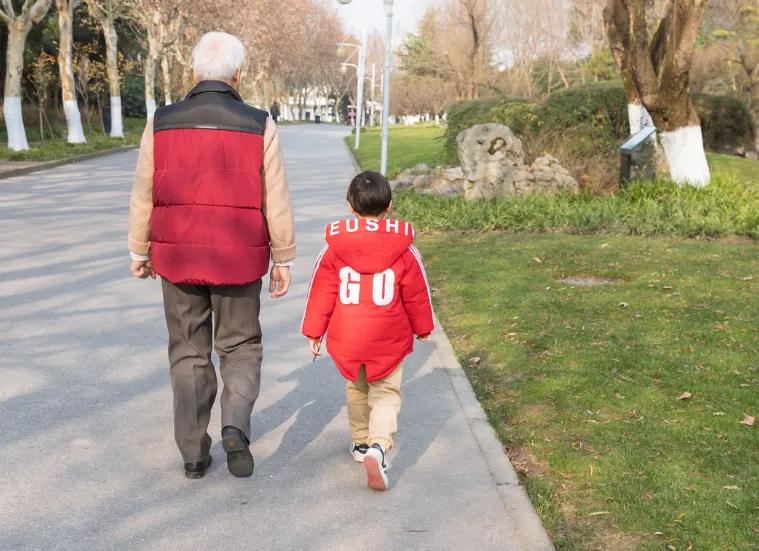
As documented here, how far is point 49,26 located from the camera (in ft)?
125

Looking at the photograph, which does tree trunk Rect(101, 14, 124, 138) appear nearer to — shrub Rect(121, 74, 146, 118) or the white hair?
shrub Rect(121, 74, 146, 118)

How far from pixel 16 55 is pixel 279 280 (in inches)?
856

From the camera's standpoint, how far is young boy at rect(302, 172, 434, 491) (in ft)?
13.4

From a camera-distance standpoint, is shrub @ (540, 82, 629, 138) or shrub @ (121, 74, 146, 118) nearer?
shrub @ (540, 82, 629, 138)

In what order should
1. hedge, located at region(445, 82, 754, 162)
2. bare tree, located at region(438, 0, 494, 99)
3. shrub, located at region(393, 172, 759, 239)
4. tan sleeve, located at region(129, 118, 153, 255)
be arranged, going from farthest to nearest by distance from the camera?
bare tree, located at region(438, 0, 494, 99) < hedge, located at region(445, 82, 754, 162) < shrub, located at region(393, 172, 759, 239) < tan sleeve, located at region(129, 118, 153, 255)

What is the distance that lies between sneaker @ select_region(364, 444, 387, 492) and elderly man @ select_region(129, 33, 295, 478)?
1.78ft

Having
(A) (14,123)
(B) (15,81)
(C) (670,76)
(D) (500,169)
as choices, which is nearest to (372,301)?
(C) (670,76)

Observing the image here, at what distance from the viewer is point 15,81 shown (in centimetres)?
2388

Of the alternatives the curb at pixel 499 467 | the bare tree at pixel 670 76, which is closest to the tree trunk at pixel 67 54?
the bare tree at pixel 670 76

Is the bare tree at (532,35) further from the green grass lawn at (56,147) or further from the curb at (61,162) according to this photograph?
the curb at (61,162)

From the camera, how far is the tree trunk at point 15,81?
2317 centimetres

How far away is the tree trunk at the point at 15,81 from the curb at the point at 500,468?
20299mm

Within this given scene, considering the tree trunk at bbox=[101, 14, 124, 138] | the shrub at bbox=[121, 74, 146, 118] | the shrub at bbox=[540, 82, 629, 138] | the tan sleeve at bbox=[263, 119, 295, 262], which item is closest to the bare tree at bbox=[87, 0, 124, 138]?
the tree trunk at bbox=[101, 14, 124, 138]

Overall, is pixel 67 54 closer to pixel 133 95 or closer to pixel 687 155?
pixel 687 155
